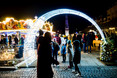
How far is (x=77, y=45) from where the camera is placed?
6.05m

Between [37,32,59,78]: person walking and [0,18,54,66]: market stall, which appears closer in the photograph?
[37,32,59,78]: person walking

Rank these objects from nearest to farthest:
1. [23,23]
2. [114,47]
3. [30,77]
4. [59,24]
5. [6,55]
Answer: [30,77] → [114,47] → [6,55] → [23,23] → [59,24]

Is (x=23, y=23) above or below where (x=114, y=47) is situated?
above

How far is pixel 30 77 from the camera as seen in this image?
5.78 m

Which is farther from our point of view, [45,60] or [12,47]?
[12,47]

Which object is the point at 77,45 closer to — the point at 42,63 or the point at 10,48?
the point at 42,63

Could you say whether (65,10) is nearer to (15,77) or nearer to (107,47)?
(107,47)

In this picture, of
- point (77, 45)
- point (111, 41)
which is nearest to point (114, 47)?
point (111, 41)

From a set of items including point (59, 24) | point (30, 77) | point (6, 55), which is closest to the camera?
point (30, 77)

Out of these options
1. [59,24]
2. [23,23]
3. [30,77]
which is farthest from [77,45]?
[59,24]

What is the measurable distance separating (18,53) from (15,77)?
5102mm

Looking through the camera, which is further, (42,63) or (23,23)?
(23,23)

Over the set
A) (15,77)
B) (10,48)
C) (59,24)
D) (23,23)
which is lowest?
(15,77)

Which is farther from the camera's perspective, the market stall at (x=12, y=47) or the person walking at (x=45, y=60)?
the market stall at (x=12, y=47)
